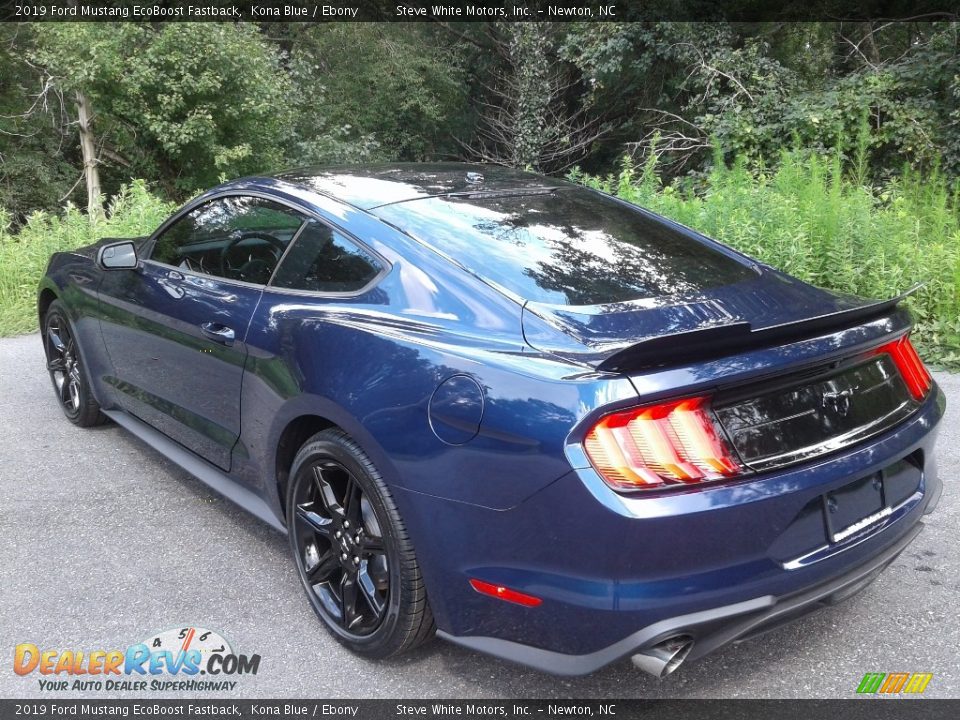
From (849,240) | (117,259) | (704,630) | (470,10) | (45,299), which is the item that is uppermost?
(470,10)

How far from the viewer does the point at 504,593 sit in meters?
2.21

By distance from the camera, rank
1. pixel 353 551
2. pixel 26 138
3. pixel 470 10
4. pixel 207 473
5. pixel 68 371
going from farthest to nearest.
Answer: pixel 470 10
pixel 26 138
pixel 68 371
pixel 207 473
pixel 353 551

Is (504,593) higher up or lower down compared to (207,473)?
higher up

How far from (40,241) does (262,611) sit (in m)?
8.08

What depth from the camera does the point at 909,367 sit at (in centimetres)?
272

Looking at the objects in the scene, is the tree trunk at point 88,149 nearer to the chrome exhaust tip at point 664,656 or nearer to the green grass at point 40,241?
the green grass at point 40,241

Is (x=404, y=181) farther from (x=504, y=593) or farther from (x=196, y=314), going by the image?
(x=504, y=593)

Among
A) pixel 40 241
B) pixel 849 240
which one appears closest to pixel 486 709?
pixel 849 240

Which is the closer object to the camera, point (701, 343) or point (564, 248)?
point (701, 343)

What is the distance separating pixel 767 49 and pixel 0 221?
13.7 m

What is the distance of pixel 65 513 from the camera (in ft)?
12.7

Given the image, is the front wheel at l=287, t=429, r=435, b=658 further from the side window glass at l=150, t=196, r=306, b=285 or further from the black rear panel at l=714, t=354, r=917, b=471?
the black rear panel at l=714, t=354, r=917, b=471

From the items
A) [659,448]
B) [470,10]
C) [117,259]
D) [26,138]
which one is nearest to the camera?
[659,448]

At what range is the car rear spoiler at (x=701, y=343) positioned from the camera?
6.77 ft
